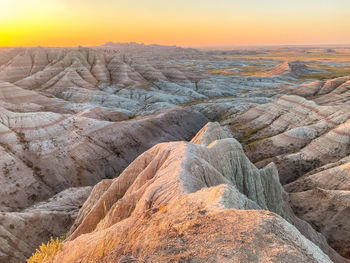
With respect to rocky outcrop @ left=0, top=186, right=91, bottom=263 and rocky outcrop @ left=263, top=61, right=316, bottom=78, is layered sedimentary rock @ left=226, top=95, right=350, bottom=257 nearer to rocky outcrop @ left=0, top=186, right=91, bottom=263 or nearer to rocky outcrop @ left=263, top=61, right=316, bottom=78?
rocky outcrop @ left=0, top=186, right=91, bottom=263

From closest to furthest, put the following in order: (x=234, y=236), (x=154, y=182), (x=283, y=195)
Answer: (x=234, y=236)
(x=154, y=182)
(x=283, y=195)

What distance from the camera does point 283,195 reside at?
27109 mm

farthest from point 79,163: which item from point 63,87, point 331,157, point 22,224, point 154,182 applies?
point 63,87

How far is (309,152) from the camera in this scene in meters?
39.7

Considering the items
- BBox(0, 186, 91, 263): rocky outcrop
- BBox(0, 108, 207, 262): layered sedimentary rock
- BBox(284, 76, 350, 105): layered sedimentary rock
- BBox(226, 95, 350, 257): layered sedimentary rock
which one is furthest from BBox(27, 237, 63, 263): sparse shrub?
BBox(284, 76, 350, 105): layered sedimentary rock

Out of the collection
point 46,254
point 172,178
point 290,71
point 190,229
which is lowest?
point 46,254

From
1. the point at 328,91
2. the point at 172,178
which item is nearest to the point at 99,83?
the point at 328,91

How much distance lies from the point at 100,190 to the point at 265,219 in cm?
1922

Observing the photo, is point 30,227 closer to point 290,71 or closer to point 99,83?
point 99,83

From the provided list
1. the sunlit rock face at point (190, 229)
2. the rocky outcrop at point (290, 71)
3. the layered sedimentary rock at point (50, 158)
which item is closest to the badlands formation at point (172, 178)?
the sunlit rock face at point (190, 229)

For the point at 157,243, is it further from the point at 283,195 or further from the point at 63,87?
the point at 63,87

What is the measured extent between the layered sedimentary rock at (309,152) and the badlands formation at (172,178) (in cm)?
16

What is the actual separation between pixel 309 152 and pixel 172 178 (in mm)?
33670

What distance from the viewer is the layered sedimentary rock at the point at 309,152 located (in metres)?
25.8
